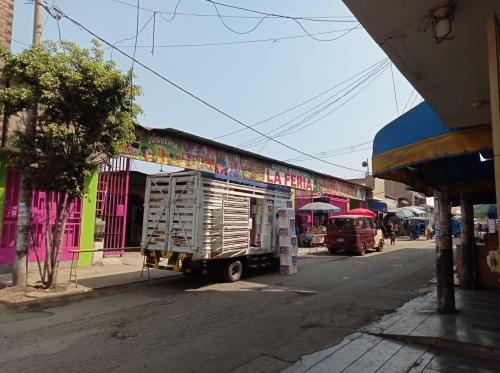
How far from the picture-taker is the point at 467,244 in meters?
11.1

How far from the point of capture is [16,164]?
33.1 feet

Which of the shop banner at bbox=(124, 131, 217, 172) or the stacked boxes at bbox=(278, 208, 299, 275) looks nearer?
the stacked boxes at bbox=(278, 208, 299, 275)

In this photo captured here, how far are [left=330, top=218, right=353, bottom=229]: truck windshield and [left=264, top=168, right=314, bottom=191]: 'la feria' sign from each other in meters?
4.69

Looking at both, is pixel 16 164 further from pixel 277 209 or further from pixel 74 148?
pixel 277 209

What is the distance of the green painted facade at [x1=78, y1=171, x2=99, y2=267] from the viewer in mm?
14305

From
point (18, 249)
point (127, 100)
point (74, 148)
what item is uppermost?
point (127, 100)

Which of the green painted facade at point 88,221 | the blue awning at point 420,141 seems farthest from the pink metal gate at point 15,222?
the blue awning at point 420,141

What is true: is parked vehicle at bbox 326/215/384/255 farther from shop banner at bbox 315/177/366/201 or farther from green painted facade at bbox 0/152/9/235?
green painted facade at bbox 0/152/9/235

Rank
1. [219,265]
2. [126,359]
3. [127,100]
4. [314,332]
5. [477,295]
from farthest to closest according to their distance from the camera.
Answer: [219,265], [127,100], [477,295], [314,332], [126,359]

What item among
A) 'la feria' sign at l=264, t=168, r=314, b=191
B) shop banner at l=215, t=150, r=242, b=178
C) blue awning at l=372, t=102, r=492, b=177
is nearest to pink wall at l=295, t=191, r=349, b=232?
'la feria' sign at l=264, t=168, r=314, b=191

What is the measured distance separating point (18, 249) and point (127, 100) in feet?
14.7

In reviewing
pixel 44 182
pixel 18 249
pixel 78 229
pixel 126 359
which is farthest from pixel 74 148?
pixel 126 359

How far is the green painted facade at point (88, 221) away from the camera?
14.3 metres

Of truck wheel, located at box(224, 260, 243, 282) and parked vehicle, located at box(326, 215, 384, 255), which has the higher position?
parked vehicle, located at box(326, 215, 384, 255)
